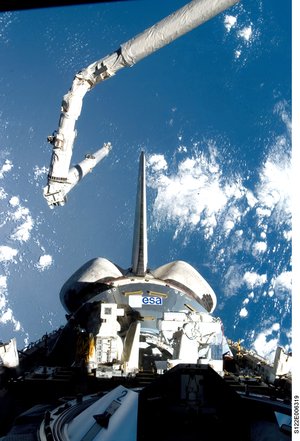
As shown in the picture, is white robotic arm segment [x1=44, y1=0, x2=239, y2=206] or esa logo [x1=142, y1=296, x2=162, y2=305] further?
esa logo [x1=142, y1=296, x2=162, y2=305]

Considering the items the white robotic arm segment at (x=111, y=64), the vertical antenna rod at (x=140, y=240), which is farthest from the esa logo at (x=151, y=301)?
the white robotic arm segment at (x=111, y=64)

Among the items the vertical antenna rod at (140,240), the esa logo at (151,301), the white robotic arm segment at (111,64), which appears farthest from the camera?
the vertical antenna rod at (140,240)

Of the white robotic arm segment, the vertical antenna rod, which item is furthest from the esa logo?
the white robotic arm segment

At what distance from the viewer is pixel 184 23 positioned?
7.68m

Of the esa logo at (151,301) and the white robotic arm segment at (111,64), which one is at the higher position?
the white robotic arm segment at (111,64)

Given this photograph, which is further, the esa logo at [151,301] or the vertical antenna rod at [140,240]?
the vertical antenna rod at [140,240]

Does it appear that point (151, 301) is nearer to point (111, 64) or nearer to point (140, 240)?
point (140, 240)

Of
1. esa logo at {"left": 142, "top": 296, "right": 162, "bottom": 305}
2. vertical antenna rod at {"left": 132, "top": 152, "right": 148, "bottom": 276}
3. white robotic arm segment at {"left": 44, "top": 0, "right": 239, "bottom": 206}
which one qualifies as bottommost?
esa logo at {"left": 142, "top": 296, "right": 162, "bottom": 305}

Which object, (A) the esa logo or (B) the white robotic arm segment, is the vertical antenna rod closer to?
(A) the esa logo

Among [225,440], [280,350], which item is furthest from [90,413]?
[280,350]

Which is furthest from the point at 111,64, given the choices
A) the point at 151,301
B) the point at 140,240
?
the point at 151,301

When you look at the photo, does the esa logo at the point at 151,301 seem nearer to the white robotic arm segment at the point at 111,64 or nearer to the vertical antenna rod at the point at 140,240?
the vertical antenna rod at the point at 140,240

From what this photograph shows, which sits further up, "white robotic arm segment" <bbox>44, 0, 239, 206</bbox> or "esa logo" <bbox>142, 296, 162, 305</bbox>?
"white robotic arm segment" <bbox>44, 0, 239, 206</bbox>

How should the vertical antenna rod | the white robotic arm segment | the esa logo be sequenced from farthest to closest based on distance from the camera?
the vertical antenna rod < the esa logo < the white robotic arm segment
